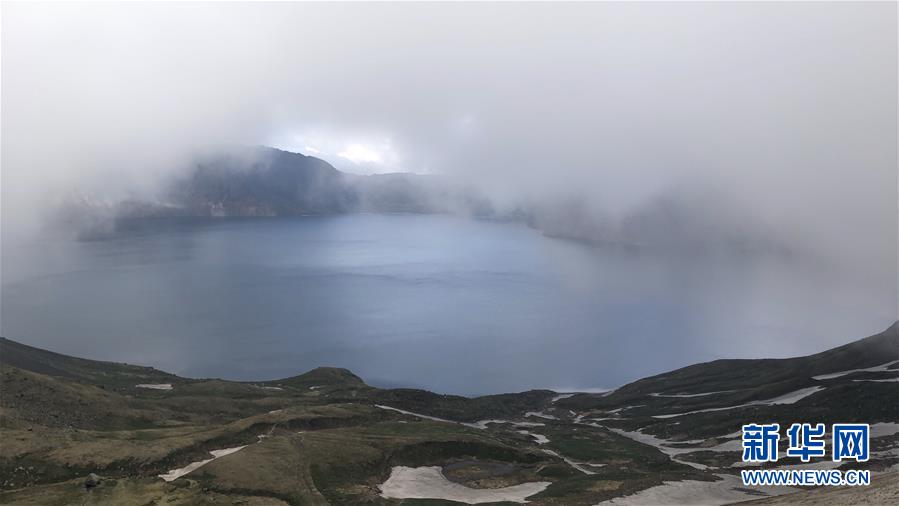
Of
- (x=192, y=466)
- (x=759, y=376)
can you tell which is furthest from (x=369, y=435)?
(x=759, y=376)

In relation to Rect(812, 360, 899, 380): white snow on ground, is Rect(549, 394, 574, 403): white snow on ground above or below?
below

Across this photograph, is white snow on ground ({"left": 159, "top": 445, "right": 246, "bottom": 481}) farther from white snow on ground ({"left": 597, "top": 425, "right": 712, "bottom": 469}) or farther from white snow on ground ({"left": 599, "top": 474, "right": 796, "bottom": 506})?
white snow on ground ({"left": 597, "top": 425, "right": 712, "bottom": 469})

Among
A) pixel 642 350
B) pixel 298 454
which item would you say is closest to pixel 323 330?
pixel 642 350

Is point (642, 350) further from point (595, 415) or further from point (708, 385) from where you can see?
point (595, 415)

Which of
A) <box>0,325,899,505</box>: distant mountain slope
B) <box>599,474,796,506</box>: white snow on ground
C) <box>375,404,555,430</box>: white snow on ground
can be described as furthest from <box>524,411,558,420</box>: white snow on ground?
<box>599,474,796,506</box>: white snow on ground

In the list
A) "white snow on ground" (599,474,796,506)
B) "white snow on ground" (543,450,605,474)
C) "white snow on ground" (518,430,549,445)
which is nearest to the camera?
"white snow on ground" (599,474,796,506)

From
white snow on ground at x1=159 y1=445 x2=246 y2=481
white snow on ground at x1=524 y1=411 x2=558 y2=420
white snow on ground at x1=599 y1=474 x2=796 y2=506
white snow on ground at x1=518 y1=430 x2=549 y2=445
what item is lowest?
white snow on ground at x1=524 y1=411 x2=558 y2=420
